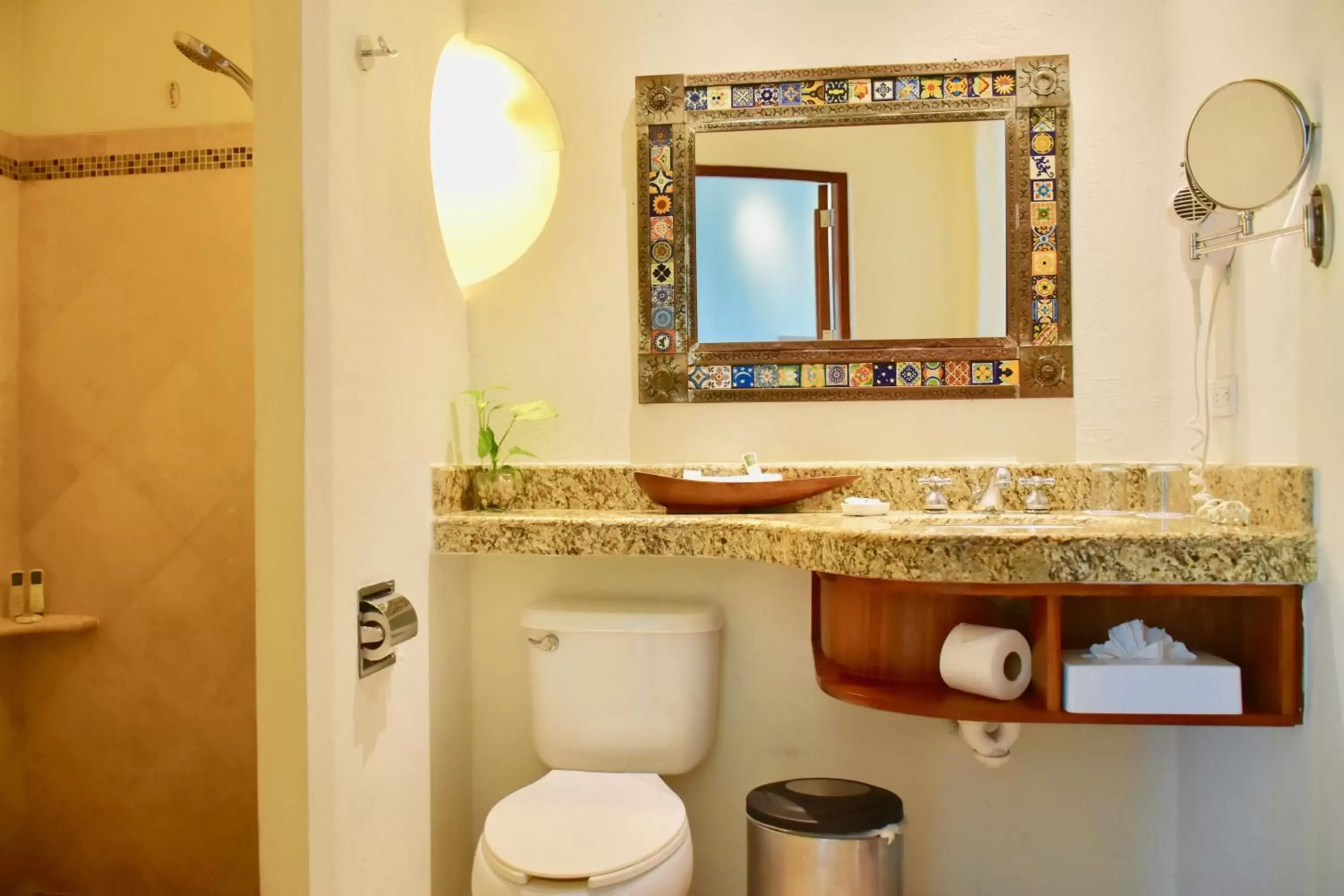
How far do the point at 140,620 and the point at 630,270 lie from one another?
5.03ft

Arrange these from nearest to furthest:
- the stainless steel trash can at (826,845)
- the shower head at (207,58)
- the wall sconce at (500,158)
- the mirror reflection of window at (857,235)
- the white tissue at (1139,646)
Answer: the white tissue at (1139,646), the stainless steel trash can at (826,845), the shower head at (207,58), the mirror reflection of window at (857,235), the wall sconce at (500,158)

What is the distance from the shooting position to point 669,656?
1.94 metres

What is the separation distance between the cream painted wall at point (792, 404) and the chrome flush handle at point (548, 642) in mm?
434

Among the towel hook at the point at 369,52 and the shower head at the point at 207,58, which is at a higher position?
the shower head at the point at 207,58

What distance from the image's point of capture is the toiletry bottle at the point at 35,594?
2.39 m

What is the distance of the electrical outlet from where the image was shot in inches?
69.2

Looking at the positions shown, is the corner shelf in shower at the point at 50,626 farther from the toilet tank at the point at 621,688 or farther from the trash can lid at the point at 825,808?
the trash can lid at the point at 825,808

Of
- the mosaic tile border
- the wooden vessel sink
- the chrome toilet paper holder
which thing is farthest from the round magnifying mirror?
the mosaic tile border

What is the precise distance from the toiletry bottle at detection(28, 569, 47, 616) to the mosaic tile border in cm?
102

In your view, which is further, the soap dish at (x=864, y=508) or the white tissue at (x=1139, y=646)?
the soap dish at (x=864, y=508)

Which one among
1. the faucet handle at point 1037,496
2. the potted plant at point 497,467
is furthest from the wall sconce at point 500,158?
the faucet handle at point 1037,496

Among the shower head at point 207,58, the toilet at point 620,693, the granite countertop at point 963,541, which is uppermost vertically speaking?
the shower head at point 207,58

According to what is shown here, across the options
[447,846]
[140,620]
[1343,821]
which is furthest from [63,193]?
[1343,821]

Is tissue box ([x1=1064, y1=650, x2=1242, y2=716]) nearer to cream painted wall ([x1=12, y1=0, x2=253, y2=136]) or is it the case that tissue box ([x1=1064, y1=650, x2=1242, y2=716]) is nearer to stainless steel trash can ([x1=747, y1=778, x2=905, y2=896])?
stainless steel trash can ([x1=747, y1=778, x2=905, y2=896])
